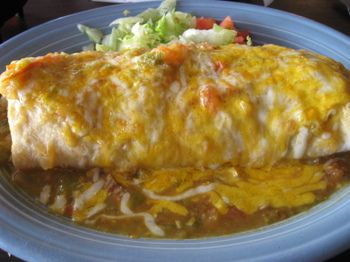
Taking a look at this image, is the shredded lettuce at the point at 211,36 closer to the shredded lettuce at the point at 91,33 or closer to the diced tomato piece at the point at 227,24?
the diced tomato piece at the point at 227,24

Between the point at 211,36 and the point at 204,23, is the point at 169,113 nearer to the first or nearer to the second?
the point at 211,36

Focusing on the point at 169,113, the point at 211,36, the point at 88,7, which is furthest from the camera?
the point at 88,7

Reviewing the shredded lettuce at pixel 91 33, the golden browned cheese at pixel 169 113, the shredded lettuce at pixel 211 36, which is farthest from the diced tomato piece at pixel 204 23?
the golden browned cheese at pixel 169 113

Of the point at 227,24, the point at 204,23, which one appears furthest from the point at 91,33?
the point at 227,24

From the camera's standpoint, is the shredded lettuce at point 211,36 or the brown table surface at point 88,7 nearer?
the shredded lettuce at point 211,36

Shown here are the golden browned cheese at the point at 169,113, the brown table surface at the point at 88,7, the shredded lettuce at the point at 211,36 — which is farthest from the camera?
the brown table surface at the point at 88,7

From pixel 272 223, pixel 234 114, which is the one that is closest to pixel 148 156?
pixel 234 114
